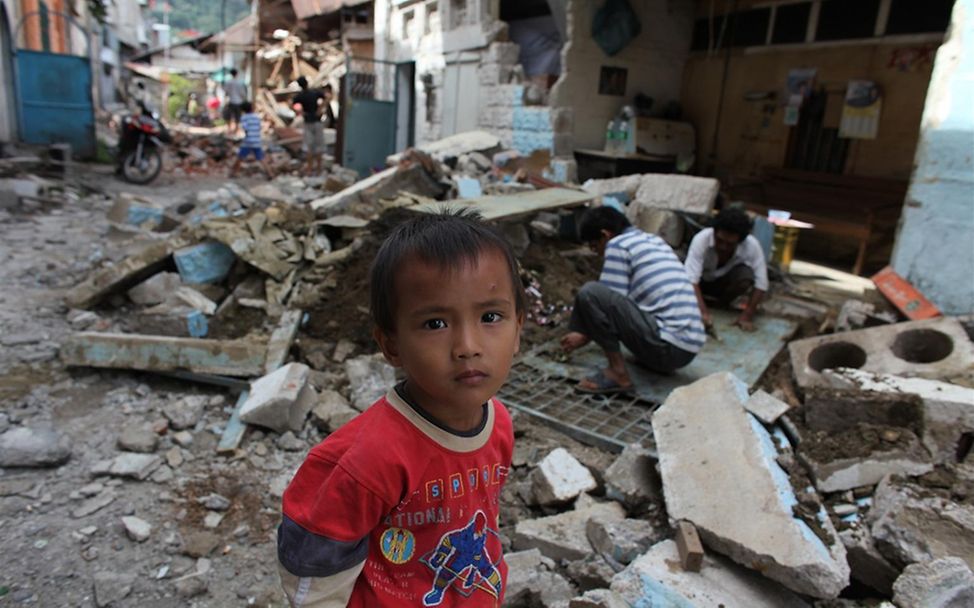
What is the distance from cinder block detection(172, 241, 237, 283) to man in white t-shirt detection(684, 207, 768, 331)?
393 centimetres

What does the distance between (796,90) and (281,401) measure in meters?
9.00

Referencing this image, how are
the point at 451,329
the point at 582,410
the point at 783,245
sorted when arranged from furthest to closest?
the point at 783,245, the point at 582,410, the point at 451,329

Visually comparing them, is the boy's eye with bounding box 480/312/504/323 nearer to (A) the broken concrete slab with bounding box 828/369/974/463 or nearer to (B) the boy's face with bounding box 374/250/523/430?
(B) the boy's face with bounding box 374/250/523/430

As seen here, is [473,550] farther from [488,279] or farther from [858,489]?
[858,489]

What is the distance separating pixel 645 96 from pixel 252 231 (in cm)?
761

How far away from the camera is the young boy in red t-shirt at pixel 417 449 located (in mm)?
1141

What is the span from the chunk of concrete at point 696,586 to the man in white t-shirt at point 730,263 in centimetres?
274

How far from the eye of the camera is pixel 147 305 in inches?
197

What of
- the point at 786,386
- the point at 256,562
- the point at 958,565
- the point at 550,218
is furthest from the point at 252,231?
the point at 958,565

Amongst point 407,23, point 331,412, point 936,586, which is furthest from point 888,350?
point 407,23

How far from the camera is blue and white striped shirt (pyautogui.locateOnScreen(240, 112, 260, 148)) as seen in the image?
14.0 meters

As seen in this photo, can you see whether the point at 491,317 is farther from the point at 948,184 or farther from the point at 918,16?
the point at 918,16

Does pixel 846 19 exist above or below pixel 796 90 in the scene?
above

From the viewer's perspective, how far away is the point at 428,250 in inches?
46.3
